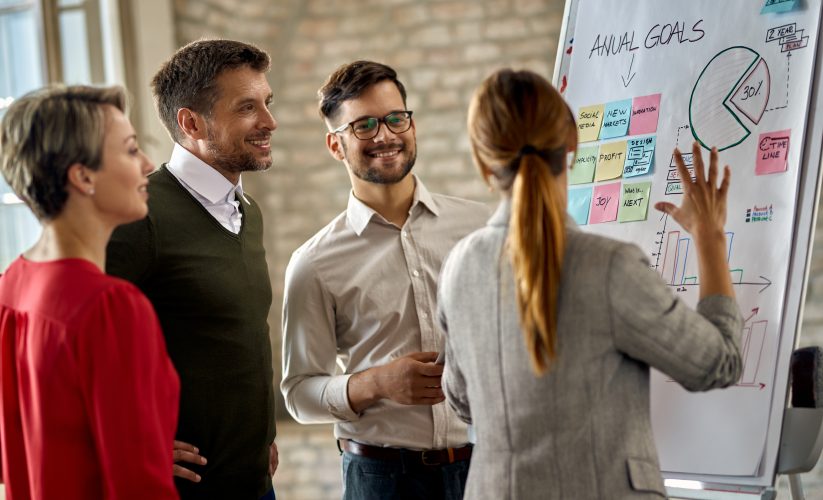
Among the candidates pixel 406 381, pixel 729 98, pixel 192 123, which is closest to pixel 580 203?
pixel 729 98

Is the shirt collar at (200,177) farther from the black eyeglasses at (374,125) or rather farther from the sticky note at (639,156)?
the sticky note at (639,156)

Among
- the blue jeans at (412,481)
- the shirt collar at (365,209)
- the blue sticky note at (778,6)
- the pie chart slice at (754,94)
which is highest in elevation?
the blue sticky note at (778,6)

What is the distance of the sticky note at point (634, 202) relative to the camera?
1.98 meters

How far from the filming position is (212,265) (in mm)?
1903

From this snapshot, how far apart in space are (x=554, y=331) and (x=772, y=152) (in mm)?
794

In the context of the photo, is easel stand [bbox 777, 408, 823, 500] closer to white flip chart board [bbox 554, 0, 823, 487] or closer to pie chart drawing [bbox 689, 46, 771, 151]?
white flip chart board [bbox 554, 0, 823, 487]

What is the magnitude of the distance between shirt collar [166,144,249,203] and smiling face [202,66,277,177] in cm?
4

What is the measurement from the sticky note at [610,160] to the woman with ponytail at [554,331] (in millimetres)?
665

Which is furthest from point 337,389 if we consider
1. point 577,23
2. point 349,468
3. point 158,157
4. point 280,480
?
point 280,480

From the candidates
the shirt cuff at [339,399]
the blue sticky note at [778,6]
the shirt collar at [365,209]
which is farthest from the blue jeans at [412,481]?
the blue sticky note at [778,6]

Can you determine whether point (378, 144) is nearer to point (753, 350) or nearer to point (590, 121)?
point (590, 121)

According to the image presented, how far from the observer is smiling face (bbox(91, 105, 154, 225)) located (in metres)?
1.39

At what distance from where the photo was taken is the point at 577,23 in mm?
2223

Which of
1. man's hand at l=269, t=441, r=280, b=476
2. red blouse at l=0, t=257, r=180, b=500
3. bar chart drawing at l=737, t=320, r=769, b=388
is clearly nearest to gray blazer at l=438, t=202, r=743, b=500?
bar chart drawing at l=737, t=320, r=769, b=388
